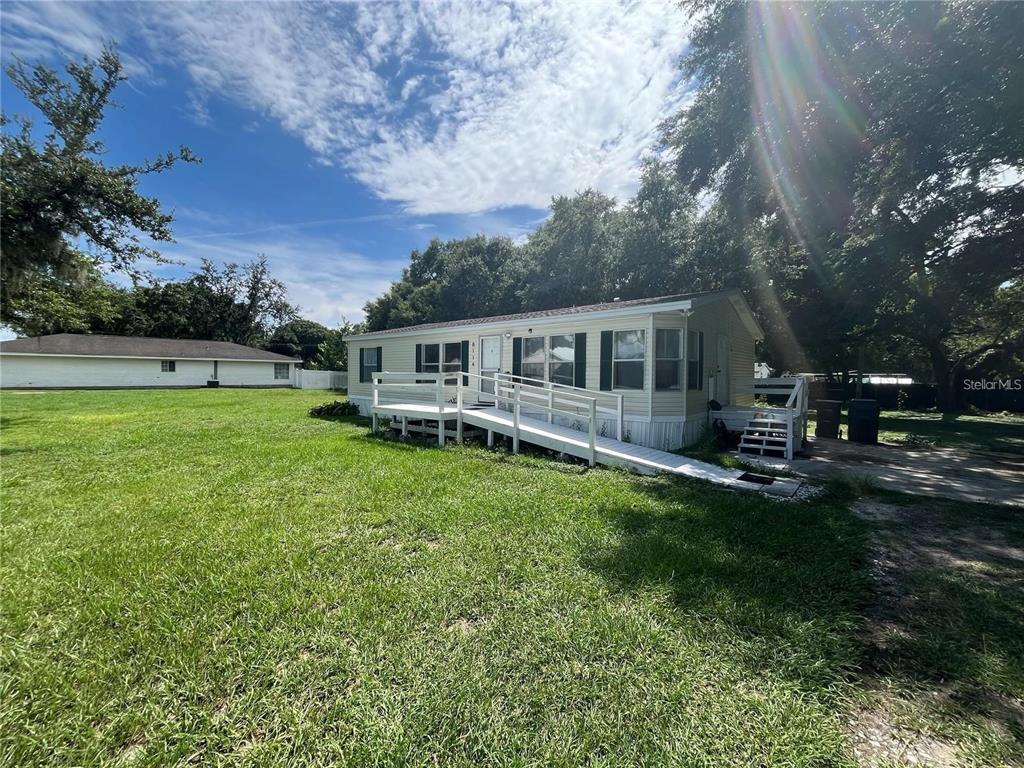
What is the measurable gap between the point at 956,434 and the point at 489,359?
553 inches

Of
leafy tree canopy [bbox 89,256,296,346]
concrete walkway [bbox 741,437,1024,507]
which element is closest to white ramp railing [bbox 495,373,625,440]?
concrete walkway [bbox 741,437,1024,507]

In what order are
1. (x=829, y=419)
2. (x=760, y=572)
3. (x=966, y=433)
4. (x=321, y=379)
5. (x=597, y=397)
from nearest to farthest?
1. (x=760, y=572)
2. (x=597, y=397)
3. (x=829, y=419)
4. (x=966, y=433)
5. (x=321, y=379)

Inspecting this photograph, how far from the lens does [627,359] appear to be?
920 centimetres

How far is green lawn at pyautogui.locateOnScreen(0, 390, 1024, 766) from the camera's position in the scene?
6.50 ft

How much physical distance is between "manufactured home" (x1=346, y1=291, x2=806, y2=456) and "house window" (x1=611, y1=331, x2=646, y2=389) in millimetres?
22

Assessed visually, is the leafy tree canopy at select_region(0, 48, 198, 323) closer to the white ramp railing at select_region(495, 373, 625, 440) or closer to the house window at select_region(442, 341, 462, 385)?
the house window at select_region(442, 341, 462, 385)

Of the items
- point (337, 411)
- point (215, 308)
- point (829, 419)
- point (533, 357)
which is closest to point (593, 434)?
point (533, 357)

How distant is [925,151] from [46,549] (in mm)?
14045

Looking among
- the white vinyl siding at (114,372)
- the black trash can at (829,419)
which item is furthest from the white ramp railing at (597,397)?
the white vinyl siding at (114,372)

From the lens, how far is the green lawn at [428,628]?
6.50 feet

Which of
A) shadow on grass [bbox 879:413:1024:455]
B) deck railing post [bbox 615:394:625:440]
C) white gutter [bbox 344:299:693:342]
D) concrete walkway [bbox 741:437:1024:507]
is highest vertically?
white gutter [bbox 344:299:693:342]

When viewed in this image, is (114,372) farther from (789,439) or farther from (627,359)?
(789,439)

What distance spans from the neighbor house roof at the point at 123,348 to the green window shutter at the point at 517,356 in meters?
30.2

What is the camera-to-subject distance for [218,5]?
24.6 feet
